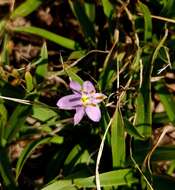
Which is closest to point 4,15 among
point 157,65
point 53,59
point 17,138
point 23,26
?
point 23,26

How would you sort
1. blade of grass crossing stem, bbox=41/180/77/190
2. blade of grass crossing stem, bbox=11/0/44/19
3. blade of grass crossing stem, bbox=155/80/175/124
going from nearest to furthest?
blade of grass crossing stem, bbox=41/180/77/190
blade of grass crossing stem, bbox=155/80/175/124
blade of grass crossing stem, bbox=11/0/44/19

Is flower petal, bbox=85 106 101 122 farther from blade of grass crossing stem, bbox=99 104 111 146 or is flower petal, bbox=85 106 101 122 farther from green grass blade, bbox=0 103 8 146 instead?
green grass blade, bbox=0 103 8 146

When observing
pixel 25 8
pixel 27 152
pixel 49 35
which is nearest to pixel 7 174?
pixel 27 152

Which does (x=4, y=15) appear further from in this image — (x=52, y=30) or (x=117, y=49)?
(x=117, y=49)

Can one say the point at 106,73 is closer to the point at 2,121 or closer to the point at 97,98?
the point at 97,98

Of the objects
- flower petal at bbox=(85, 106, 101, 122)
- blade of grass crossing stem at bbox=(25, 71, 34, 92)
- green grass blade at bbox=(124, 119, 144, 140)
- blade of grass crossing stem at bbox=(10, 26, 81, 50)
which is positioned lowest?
green grass blade at bbox=(124, 119, 144, 140)

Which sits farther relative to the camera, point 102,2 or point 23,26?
point 23,26

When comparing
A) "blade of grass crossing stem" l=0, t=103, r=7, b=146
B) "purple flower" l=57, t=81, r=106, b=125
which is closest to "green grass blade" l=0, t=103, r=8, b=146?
"blade of grass crossing stem" l=0, t=103, r=7, b=146
